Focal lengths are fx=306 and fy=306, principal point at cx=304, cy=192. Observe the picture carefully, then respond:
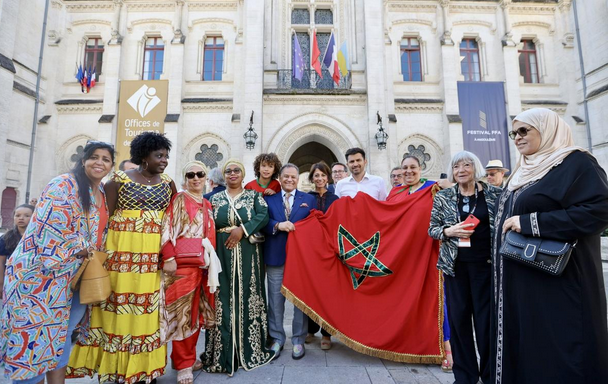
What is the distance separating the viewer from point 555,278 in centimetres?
191

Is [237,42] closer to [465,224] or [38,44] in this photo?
[38,44]

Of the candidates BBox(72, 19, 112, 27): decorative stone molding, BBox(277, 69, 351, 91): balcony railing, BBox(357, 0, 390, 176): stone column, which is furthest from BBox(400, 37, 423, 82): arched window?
BBox(72, 19, 112, 27): decorative stone molding

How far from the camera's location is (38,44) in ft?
47.9

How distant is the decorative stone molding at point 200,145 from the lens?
14.6 meters

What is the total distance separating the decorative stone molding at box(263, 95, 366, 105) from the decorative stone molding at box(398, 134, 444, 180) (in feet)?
10.2

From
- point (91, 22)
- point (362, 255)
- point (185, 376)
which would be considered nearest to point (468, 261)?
point (362, 255)

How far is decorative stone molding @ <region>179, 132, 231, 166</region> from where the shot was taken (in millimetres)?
Answer: 14633

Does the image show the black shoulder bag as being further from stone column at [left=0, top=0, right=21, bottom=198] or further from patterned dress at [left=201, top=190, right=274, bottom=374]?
stone column at [left=0, top=0, right=21, bottom=198]

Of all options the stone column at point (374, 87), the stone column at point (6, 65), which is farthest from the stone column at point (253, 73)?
the stone column at point (6, 65)

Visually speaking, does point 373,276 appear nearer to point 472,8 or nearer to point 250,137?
point 250,137

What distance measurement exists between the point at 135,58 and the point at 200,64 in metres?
3.30

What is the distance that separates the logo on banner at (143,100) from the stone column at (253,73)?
4419mm

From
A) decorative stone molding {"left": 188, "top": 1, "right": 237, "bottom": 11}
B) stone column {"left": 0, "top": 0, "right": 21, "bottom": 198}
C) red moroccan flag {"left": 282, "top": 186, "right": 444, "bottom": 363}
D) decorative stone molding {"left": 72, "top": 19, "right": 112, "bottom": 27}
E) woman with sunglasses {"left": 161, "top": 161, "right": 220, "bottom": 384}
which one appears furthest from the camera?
decorative stone molding {"left": 72, "top": 19, "right": 112, "bottom": 27}

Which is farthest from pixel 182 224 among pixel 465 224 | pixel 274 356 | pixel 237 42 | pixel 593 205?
pixel 237 42
